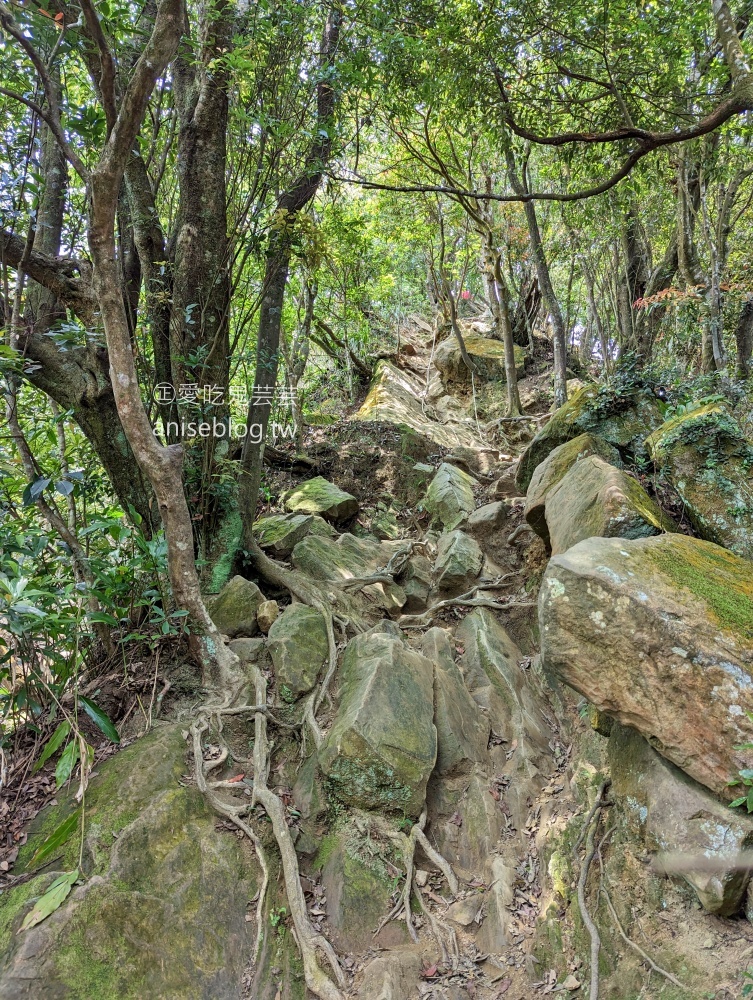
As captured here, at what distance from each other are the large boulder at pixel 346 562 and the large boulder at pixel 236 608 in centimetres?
95

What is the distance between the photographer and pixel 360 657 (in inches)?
186

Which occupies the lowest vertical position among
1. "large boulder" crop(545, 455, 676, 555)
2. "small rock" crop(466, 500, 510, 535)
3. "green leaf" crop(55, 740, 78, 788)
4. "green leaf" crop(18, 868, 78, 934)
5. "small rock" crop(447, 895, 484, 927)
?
"small rock" crop(447, 895, 484, 927)

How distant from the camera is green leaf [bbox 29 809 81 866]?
303cm

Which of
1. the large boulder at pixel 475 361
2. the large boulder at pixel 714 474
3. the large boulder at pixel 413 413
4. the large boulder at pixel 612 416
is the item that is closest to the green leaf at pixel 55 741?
the large boulder at pixel 714 474

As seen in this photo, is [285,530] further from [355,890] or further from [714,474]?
[714,474]

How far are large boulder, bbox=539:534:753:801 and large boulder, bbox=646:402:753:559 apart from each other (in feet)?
1.88

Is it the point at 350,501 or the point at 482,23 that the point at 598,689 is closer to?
the point at 350,501

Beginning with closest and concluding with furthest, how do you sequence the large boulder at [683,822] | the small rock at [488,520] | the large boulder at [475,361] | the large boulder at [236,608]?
the large boulder at [683,822] < the large boulder at [236,608] < the small rock at [488,520] < the large boulder at [475,361]

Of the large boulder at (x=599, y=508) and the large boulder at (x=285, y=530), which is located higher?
the large boulder at (x=599, y=508)

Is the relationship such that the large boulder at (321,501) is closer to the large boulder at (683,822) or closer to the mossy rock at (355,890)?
the mossy rock at (355,890)

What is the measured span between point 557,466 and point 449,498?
267cm

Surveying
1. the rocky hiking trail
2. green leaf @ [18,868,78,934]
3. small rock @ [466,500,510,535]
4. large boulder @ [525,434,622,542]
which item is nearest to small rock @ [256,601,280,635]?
the rocky hiking trail

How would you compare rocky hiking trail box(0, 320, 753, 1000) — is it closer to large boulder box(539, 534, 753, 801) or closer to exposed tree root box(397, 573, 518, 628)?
large boulder box(539, 534, 753, 801)

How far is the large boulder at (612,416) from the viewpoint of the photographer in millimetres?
5586
